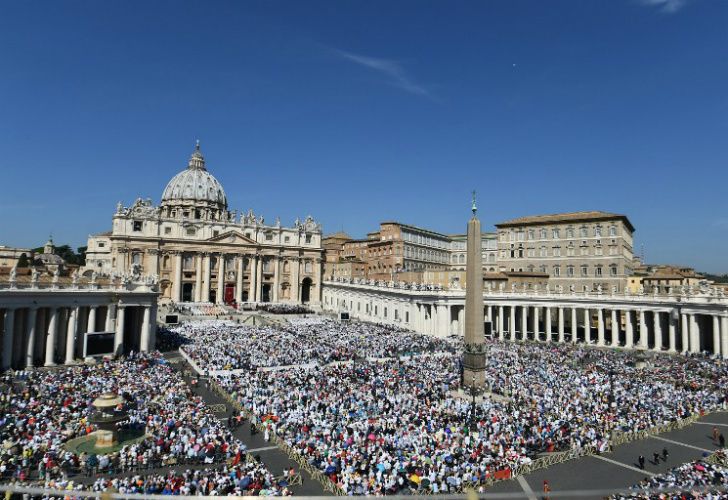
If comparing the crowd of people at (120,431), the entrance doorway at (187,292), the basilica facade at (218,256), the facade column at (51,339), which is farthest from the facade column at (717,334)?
the entrance doorway at (187,292)

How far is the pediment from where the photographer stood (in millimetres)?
82250

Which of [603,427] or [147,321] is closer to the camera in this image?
[603,427]

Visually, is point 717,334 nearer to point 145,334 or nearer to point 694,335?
point 694,335

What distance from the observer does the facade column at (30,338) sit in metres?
32.1

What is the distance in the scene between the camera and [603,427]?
69.3 ft

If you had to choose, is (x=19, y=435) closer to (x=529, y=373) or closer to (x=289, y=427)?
(x=289, y=427)

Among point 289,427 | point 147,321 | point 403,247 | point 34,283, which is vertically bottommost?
point 289,427

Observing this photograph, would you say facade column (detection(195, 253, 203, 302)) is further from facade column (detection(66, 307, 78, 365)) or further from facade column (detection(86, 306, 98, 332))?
facade column (detection(66, 307, 78, 365))

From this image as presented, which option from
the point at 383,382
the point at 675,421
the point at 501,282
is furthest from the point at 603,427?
the point at 501,282

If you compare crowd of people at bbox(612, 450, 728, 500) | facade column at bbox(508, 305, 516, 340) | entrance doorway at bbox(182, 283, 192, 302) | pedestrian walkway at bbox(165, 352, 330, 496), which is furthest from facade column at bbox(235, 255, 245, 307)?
crowd of people at bbox(612, 450, 728, 500)

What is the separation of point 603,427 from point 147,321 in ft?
108

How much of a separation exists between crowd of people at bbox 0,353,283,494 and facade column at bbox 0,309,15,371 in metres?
2.68

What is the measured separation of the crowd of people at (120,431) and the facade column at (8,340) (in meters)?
2.68

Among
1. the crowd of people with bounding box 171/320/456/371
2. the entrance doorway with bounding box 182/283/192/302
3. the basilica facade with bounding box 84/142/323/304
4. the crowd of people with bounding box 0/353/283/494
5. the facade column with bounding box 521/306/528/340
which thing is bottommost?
the crowd of people with bounding box 0/353/283/494
